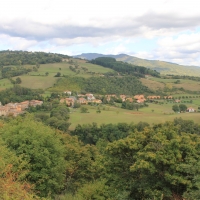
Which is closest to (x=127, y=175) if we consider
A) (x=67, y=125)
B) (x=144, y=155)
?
(x=144, y=155)

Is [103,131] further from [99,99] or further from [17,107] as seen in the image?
[99,99]

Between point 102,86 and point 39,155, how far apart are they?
90256 mm

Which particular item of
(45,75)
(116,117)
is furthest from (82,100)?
(45,75)

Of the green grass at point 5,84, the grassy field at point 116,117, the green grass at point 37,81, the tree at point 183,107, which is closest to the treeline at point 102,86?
the green grass at point 37,81

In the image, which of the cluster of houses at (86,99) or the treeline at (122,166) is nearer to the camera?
the treeline at (122,166)

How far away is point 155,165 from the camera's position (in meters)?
15.3

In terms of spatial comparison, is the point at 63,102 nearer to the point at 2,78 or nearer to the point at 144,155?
the point at 2,78

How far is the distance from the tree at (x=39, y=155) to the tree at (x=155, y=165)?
5.14m

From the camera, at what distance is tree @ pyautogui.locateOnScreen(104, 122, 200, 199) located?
14.2 meters

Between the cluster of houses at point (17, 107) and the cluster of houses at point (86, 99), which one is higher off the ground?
the cluster of houses at point (86, 99)

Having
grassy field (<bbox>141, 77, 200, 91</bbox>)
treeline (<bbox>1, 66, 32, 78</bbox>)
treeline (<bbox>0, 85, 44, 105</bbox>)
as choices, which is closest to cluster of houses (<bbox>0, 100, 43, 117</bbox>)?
treeline (<bbox>0, 85, 44, 105</bbox>)

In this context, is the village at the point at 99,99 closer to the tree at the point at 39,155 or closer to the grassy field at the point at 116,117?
the grassy field at the point at 116,117

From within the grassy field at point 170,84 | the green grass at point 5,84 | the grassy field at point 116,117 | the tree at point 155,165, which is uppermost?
the grassy field at point 170,84

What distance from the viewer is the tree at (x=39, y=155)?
19.5m
